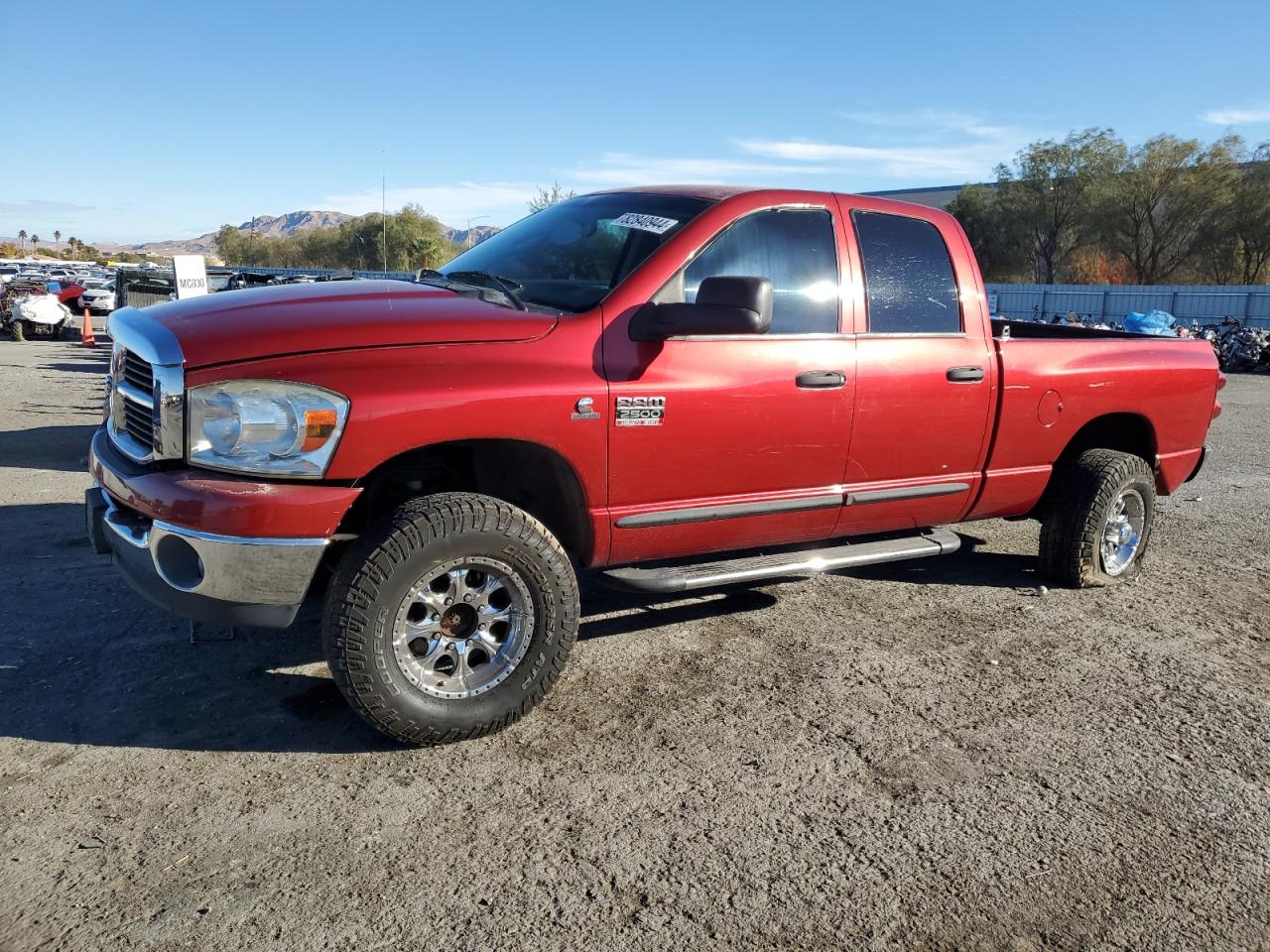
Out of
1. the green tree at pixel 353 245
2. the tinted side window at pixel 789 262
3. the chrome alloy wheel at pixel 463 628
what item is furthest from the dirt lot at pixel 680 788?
the green tree at pixel 353 245

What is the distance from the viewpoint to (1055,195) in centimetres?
5350

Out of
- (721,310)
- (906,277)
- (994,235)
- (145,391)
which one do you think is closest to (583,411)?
(721,310)

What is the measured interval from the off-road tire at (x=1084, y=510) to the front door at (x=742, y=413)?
5.39 feet

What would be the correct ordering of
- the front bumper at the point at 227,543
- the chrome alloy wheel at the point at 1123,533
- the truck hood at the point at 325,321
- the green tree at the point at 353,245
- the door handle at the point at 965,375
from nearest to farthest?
the front bumper at the point at 227,543, the truck hood at the point at 325,321, the door handle at the point at 965,375, the chrome alloy wheel at the point at 1123,533, the green tree at the point at 353,245

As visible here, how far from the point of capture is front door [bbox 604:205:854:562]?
365 centimetres

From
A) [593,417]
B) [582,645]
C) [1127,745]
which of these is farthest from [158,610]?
[1127,745]

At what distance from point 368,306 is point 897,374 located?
226 centimetres

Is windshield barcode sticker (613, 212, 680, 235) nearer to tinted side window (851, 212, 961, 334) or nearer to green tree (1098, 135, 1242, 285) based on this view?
tinted side window (851, 212, 961, 334)

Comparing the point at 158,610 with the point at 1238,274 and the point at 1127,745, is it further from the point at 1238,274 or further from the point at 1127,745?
the point at 1238,274

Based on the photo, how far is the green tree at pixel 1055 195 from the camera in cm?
5166

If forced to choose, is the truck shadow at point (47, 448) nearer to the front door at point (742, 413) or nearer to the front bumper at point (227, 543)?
the front bumper at point (227, 543)

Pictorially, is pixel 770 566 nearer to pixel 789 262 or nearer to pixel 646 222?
pixel 789 262

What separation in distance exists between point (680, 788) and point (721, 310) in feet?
5.36

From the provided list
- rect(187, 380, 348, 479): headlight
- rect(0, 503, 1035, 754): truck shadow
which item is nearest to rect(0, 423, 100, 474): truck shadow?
rect(0, 503, 1035, 754): truck shadow
